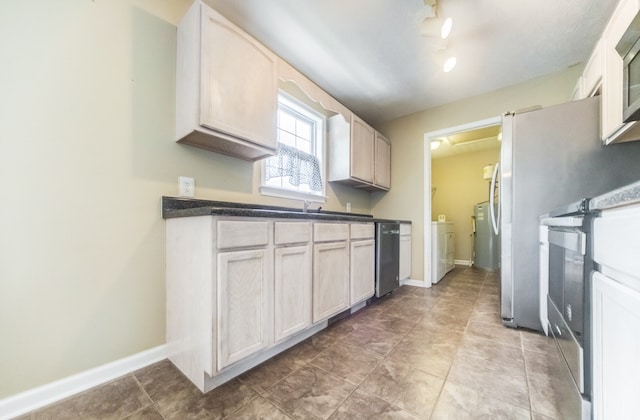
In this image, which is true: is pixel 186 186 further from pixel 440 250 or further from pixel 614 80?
pixel 440 250

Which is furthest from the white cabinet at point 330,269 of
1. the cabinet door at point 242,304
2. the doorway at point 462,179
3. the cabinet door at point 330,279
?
the doorway at point 462,179

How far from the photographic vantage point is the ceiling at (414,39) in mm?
1687

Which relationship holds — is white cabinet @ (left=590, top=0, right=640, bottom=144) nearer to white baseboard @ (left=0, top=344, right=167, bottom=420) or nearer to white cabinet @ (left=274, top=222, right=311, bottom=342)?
white cabinet @ (left=274, top=222, right=311, bottom=342)

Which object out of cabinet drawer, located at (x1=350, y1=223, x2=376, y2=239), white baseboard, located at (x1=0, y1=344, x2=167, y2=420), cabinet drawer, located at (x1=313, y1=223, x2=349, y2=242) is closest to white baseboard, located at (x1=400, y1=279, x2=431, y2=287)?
cabinet drawer, located at (x1=350, y1=223, x2=376, y2=239)

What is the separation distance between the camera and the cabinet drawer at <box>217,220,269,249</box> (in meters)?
1.13

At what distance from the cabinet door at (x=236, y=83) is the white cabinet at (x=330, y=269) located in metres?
0.80

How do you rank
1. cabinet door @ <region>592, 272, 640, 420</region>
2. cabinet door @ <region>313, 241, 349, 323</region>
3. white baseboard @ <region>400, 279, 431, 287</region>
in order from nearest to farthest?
cabinet door @ <region>592, 272, 640, 420</region> < cabinet door @ <region>313, 241, 349, 323</region> < white baseboard @ <region>400, 279, 431, 287</region>

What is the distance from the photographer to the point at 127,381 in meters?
1.23

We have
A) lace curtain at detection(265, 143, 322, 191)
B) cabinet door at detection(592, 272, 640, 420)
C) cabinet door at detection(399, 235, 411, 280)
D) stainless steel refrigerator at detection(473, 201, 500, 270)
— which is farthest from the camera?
stainless steel refrigerator at detection(473, 201, 500, 270)

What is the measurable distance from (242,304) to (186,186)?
0.91 meters

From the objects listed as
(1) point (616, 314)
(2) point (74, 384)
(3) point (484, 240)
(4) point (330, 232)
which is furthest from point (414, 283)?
(2) point (74, 384)

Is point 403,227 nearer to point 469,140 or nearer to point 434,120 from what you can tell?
point 434,120

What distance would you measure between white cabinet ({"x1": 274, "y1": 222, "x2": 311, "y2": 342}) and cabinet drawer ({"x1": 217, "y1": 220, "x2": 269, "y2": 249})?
0.10 metres

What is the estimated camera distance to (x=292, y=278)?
147 cm
